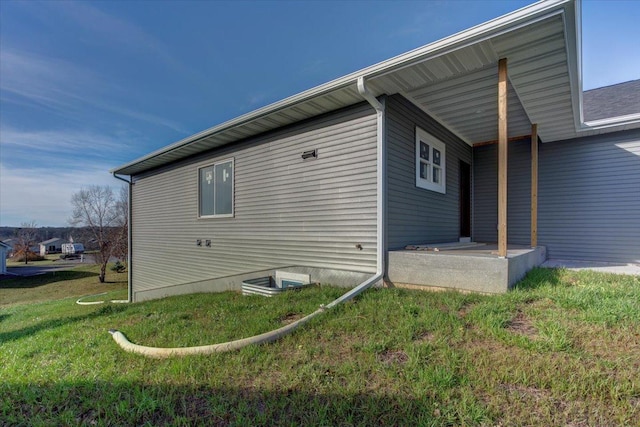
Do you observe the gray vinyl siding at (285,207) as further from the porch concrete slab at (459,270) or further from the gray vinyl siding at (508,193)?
the gray vinyl siding at (508,193)

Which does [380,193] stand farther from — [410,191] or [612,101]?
[612,101]

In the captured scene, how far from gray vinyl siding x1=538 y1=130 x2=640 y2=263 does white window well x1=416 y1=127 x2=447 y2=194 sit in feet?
8.94

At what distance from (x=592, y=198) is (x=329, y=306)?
6.67m

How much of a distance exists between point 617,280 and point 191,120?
19.1 metres

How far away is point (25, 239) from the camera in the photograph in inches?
1661

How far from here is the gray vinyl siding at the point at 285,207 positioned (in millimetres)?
4746

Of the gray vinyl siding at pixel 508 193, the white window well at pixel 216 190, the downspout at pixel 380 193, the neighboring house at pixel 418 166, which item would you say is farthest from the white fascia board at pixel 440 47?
the gray vinyl siding at pixel 508 193

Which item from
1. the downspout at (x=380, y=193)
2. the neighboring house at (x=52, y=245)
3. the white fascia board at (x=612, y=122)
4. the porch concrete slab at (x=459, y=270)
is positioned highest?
the white fascia board at (x=612, y=122)

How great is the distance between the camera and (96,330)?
372 centimetres

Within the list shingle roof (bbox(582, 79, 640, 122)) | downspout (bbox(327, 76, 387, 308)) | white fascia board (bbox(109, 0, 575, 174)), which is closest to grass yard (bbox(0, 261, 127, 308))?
white fascia board (bbox(109, 0, 575, 174))

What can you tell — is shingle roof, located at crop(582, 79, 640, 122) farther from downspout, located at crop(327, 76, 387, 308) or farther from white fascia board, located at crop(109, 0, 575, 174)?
downspout, located at crop(327, 76, 387, 308)

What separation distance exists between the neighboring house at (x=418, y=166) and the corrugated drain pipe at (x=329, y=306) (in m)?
0.03

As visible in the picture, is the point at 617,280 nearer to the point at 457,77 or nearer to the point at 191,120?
the point at 457,77

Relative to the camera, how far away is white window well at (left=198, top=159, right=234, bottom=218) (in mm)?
7141
